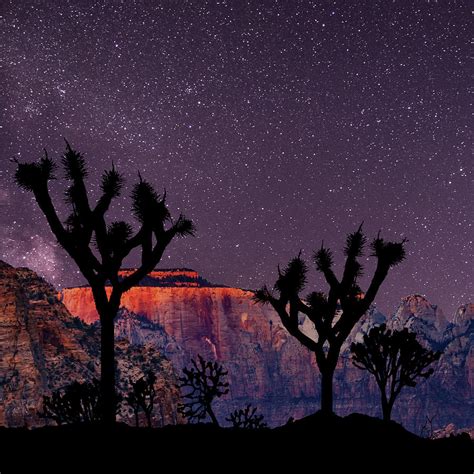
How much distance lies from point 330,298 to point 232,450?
25.9 feet

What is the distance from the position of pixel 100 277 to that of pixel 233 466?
6.29 metres

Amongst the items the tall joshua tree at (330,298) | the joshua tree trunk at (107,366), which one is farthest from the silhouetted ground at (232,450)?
the tall joshua tree at (330,298)

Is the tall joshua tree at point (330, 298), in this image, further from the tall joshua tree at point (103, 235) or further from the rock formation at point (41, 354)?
the rock formation at point (41, 354)

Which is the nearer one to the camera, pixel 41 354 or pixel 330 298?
pixel 330 298

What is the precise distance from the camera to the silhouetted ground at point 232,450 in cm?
931

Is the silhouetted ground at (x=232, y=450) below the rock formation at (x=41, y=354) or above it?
below

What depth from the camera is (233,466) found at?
30.7 ft

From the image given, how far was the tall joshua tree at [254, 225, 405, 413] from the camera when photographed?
16875 mm

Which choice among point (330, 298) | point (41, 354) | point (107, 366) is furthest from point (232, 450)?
point (41, 354)

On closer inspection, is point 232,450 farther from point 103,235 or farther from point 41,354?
point 41,354

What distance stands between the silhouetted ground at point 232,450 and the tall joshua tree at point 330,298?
4.44 meters

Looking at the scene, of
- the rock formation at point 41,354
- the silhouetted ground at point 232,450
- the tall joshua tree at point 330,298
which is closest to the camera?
the silhouetted ground at point 232,450

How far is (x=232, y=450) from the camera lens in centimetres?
1031

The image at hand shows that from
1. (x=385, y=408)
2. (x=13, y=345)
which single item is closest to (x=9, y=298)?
(x=13, y=345)
